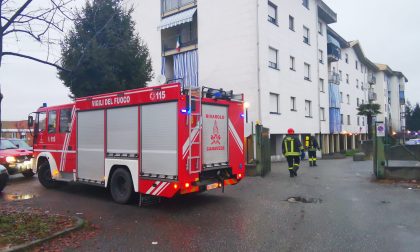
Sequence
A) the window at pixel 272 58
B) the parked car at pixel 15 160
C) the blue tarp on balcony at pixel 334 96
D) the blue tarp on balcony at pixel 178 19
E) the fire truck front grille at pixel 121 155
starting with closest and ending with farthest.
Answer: the fire truck front grille at pixel 121 155
the parked car at pixel 15 160
the window at pixel 272 58
the blue tarp on balcony at pixel 178 19
the blue tarp on balcony at pixel 334 96

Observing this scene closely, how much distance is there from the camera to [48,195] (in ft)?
34.2

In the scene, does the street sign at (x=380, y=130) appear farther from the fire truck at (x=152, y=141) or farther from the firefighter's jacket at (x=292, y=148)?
the fire truck at (x=152, y=141)

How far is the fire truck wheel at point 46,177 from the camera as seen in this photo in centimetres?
1161

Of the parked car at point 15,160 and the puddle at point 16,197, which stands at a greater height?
the parked car at point 15,160

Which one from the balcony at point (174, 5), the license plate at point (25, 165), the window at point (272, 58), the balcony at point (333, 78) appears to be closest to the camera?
the license plate at point (25, 165)

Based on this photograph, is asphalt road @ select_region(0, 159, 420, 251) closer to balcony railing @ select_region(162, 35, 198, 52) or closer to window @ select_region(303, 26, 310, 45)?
balcony railing @ select_region(162, 35, 198, 52)

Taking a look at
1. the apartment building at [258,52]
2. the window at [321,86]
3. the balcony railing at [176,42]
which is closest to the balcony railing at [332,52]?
the apartment building at [258,52]

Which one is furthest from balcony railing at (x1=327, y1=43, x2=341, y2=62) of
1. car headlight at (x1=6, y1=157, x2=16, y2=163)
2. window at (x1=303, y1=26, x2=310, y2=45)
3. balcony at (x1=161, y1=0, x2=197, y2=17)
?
car headlight at (x1=6, y1=157, x2=16, y2=163)

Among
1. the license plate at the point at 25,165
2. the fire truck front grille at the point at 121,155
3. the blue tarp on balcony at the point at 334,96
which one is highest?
the blue tarp on balcony at the point at 334,96

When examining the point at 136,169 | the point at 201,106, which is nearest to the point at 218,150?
the point at 201,106

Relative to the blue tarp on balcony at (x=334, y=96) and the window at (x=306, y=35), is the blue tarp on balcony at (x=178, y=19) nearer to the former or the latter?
the window at (x=306, y=35)

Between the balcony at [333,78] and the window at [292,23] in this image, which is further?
the balcony at [333,78]

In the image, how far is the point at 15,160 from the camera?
46.5 ft

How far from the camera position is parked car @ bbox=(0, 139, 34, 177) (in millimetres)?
13970
